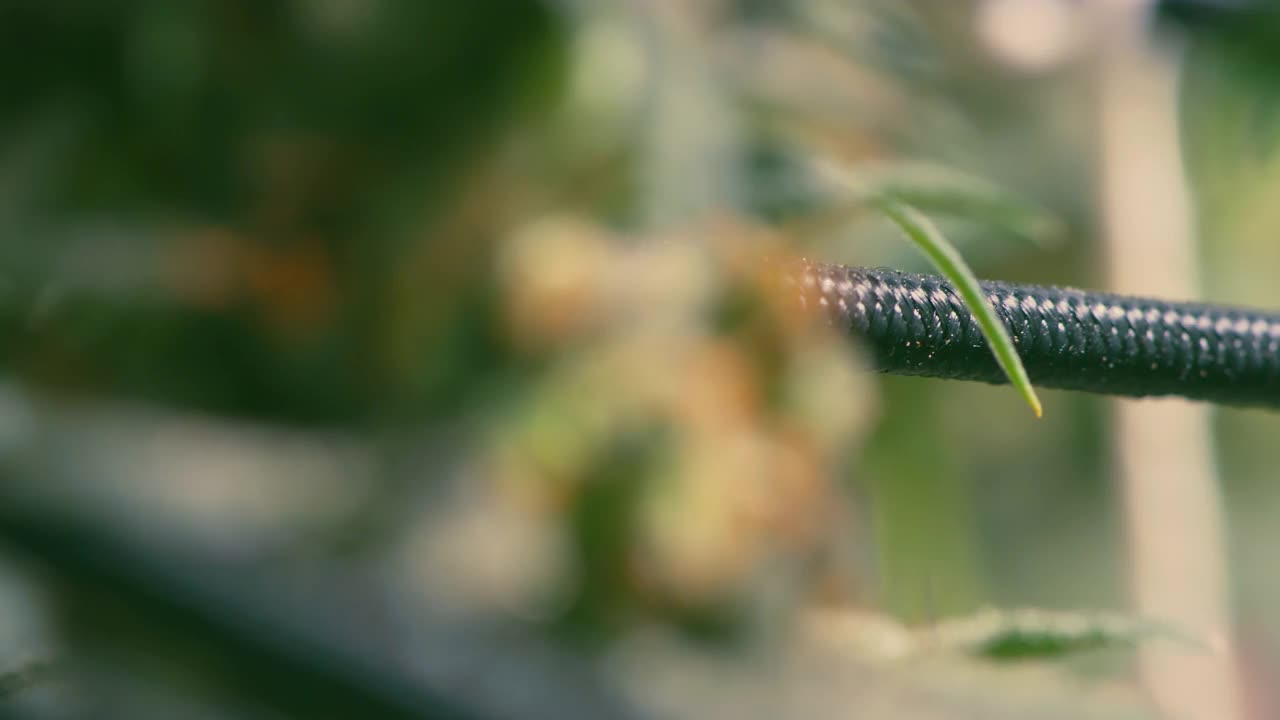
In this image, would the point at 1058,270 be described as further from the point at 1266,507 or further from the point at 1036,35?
the point at 1266,507

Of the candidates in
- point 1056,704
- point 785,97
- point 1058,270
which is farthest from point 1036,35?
point 1056,704

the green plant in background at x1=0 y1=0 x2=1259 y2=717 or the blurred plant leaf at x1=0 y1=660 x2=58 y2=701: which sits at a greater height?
the green plant in background at x1=0 y1=0 x2=1259 y2=717

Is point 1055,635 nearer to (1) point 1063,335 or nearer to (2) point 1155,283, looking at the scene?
(1) point 1063,335

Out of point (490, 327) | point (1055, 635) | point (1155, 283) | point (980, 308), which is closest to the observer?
point (980, 308)

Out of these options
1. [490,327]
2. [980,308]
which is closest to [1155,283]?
[490,327]

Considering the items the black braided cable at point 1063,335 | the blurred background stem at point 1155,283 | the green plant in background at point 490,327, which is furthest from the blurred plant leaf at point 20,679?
the blurred background stem at point 1155,283

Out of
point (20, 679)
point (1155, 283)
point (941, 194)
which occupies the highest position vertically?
point (1155, 283)

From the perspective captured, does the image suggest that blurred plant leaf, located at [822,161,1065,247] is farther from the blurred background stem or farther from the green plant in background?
the blurred background stem

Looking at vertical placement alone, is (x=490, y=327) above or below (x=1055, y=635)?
above

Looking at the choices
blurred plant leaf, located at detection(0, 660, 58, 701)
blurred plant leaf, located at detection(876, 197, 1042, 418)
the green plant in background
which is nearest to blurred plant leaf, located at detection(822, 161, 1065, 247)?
the green plant in background

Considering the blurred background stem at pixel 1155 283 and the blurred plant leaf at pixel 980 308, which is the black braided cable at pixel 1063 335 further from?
the blurred background stem at pixel 1155 283
